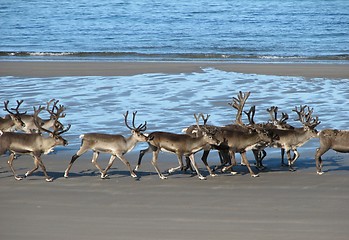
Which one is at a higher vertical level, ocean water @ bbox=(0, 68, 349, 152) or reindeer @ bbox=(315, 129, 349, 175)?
reindeer @ bbox=(315, 129, 349, 175)

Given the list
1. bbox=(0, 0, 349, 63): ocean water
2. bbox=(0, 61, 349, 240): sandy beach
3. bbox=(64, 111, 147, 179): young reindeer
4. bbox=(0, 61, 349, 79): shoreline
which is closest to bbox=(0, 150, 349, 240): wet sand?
bbox=(0, 61, 349, 240): sandy beach

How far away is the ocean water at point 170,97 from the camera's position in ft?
56.7

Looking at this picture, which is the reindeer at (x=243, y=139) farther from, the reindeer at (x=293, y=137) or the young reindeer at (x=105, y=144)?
the young reindeer at (x=105, y=144)

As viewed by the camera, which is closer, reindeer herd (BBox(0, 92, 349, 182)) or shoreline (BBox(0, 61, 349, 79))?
reindeer herd (BBox(0, 92, 349, 182))

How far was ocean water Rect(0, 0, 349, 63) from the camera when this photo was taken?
35.5m

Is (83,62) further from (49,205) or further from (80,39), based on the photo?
(49,205)

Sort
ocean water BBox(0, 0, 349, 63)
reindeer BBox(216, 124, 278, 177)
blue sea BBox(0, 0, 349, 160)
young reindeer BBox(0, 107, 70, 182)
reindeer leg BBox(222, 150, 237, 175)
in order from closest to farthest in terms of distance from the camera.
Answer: young reindeer BBox(0, 107, 70, 182), reindeer leg BBox(222, 150, 237, 175), reindeer BBox(216, 124, 278, 177), blue sea BBox(0, 0, 349, 160), ocean water BBox(0, 0, 349, 63)

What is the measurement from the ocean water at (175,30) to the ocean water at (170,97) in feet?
28.7

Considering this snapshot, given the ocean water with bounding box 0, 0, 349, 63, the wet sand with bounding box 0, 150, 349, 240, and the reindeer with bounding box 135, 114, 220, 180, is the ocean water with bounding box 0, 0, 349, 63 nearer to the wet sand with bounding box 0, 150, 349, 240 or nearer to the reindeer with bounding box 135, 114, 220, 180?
the reindeer with bounding box 135, 114, 220, 180

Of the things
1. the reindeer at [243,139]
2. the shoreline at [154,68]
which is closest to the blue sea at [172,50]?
the shoreline at [154,68]

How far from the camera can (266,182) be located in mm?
12398

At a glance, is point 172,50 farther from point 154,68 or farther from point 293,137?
point 293,137

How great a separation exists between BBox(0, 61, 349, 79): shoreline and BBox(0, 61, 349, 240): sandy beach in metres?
10.9

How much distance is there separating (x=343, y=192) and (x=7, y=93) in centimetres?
1221
